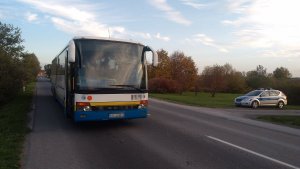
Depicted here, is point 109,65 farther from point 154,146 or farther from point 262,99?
point 262,99

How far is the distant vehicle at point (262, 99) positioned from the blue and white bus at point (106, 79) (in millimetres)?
18936

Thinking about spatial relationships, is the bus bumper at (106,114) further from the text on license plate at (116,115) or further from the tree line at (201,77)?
the tree line at (201,77)

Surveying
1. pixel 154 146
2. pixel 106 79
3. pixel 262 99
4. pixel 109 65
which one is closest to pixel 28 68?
pixel 262 99

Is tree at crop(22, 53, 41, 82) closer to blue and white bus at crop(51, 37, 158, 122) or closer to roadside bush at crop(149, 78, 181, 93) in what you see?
roadside bush at crop(149, 78, 181, 93)

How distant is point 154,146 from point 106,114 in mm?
3069

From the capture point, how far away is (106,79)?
1224cm

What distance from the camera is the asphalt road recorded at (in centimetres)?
782

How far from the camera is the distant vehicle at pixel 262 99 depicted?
30.1 m

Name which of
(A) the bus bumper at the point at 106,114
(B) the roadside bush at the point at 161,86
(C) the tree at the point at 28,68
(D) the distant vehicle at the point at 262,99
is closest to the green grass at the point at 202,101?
(D) the distant vehicle at the point at 262,99

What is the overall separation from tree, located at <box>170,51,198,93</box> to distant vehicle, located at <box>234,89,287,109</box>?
42.4 m

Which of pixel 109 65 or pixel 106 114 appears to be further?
pixel 109 65

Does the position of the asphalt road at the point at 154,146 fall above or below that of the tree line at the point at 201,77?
below

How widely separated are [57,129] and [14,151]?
4070 mm

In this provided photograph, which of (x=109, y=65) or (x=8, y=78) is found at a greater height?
(x=109, y=65)
